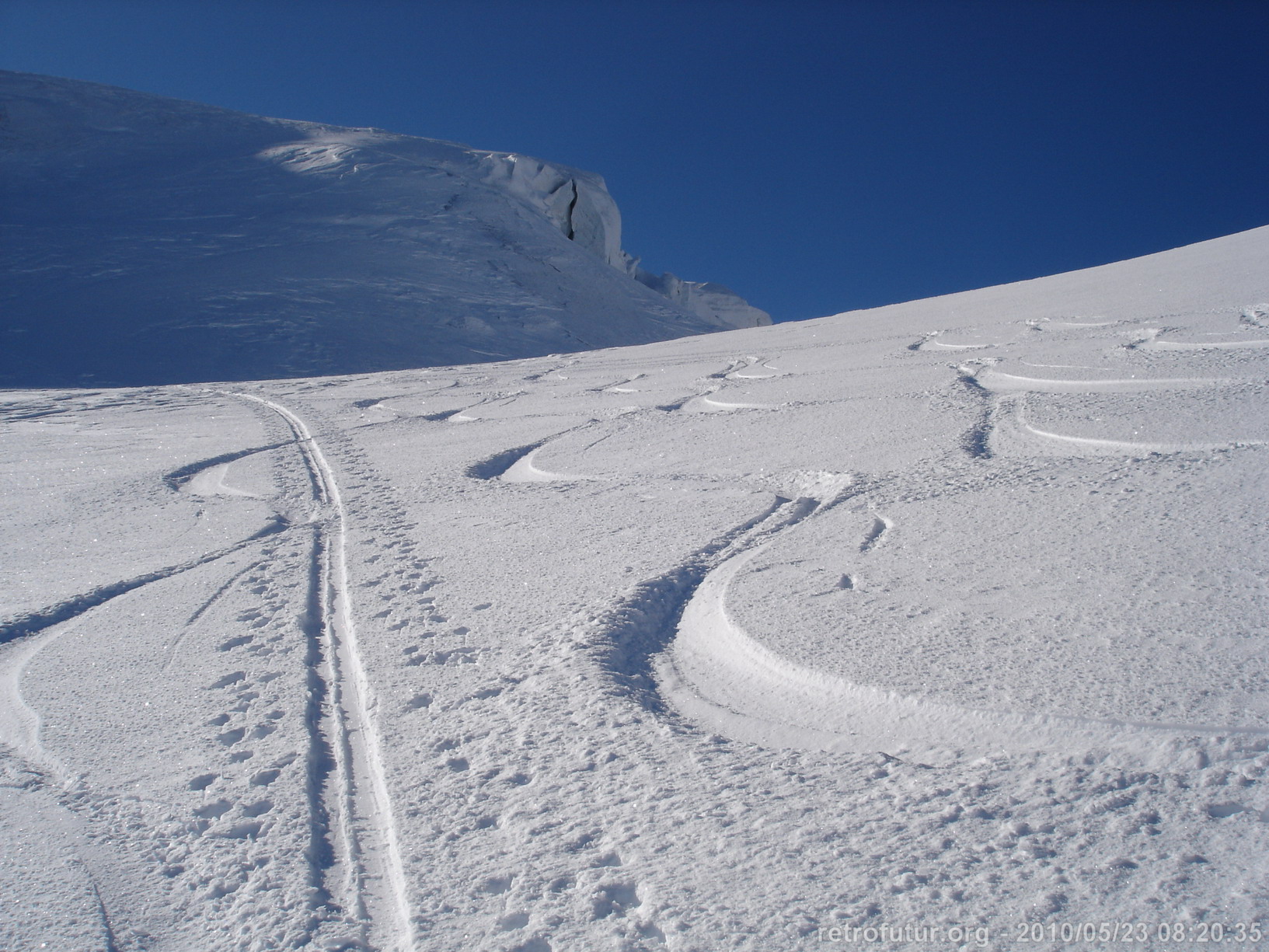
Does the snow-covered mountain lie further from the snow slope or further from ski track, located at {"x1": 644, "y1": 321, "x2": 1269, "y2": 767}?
ski track, located at {"x1": 644, "y1": 321, "x2": 1269, "y2": 767}

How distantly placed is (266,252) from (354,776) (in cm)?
2381

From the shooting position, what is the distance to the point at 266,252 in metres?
22.2

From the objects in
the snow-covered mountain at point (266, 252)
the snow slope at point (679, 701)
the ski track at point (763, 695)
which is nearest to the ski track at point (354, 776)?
the snow slope at point (679, 701)

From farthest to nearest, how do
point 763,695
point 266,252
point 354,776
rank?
point 266,252, point 763,695, point 354,776

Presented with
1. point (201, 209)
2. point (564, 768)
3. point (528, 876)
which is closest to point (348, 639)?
point (564, 768)

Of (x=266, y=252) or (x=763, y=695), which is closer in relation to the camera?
(x=763, y=695)

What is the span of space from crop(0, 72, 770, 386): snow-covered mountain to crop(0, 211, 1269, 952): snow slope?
14057mm

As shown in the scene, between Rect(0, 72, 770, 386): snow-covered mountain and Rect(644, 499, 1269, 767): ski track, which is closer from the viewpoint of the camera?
Rect(644, 499, 1269, 767): ski track

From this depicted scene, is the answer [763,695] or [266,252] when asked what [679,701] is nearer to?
[763,695]

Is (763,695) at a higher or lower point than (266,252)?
lower

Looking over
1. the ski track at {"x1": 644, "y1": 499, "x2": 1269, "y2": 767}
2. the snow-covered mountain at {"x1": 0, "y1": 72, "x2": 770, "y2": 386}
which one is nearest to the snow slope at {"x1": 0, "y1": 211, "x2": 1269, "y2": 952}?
the ski track at {"x1": 644, "y1": 499, "x2": 1269, "y2": 767}

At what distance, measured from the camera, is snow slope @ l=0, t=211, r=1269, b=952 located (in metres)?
1.31

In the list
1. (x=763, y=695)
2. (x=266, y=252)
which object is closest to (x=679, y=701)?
(x=763, y=695)

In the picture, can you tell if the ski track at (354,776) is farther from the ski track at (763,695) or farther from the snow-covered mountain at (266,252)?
the snow-covered mountain at (266,252)
